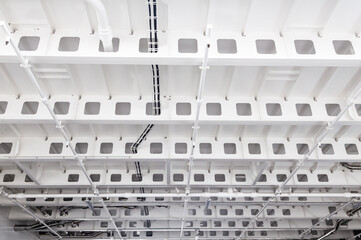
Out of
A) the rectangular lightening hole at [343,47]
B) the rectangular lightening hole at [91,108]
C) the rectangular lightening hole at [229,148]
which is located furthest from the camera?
the rectangular lightening hole at [229,148]

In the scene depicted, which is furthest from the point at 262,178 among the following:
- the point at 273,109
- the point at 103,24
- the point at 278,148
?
the point at 103,24

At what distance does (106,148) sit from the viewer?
9078 millimetres

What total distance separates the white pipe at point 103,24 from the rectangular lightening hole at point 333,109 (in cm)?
510

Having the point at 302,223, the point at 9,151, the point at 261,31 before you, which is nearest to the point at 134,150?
the point at 9,151

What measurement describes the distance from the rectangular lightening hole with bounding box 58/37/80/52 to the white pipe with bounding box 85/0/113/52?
0.94 meters

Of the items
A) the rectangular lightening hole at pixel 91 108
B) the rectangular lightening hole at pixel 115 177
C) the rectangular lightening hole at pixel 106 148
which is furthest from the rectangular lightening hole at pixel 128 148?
the rectangular lightening hole at pixel 115 177

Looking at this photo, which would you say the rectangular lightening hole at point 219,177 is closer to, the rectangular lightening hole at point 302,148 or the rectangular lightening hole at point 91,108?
the rectangular lightening hole at point 302,148

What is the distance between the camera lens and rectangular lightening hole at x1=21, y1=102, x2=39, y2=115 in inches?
292

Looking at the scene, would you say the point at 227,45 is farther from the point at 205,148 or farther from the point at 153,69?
the point at 205,148

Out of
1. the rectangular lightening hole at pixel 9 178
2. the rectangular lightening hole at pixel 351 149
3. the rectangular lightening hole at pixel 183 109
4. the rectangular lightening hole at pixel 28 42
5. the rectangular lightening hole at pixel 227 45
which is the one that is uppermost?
the rectangular lightening hole at pixel 28 42

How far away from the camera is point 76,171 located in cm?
1025

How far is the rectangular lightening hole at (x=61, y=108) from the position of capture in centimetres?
744

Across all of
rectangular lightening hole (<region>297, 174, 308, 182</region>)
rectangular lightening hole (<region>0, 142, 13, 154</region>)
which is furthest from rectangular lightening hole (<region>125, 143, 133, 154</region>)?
rectangular lightening hole (<region>297, 174, 308, 182</region>)

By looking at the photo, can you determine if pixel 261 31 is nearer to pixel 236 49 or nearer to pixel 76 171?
pixel 236 49
